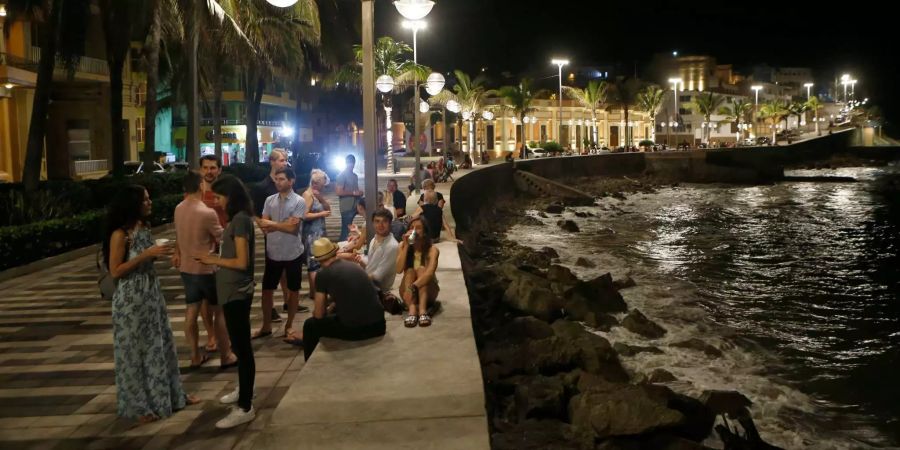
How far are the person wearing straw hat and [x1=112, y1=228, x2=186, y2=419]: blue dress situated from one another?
1.22 metres

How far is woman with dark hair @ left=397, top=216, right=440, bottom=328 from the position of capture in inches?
294

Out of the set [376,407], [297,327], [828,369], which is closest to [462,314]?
[297,327]

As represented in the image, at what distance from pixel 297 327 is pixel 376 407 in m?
3.59

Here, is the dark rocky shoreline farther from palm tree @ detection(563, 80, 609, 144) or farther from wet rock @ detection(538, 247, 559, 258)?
palm tree @ detection(563, 80, 609, 144)

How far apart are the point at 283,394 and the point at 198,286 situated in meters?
1.33

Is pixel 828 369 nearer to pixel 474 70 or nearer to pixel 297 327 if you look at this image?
pixel 297 327

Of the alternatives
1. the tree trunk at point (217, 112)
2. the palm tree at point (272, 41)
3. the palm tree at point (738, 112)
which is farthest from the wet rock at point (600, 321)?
the palm tree at point (738, 112)

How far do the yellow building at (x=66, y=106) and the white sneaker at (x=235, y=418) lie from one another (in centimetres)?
2282

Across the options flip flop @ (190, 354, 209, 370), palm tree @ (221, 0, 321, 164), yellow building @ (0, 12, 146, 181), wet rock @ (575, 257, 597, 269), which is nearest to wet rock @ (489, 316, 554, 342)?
flip flop @ (190, 354, 209, 370)

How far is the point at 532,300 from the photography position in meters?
11.9

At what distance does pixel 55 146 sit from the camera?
33094mm

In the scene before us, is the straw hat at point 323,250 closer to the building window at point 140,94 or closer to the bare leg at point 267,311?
the bare leg at point 267,311

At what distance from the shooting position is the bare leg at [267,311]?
8.00 m

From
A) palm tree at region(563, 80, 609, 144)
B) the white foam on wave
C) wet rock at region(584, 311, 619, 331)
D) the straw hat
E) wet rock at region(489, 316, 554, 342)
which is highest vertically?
palm tree at region(563, 80, 609, 144)
